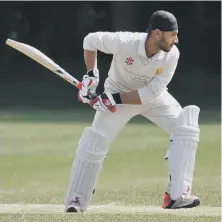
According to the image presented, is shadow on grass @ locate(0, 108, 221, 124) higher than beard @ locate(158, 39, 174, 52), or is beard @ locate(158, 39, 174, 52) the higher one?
beard @ locate(158, 39, 174, 52)

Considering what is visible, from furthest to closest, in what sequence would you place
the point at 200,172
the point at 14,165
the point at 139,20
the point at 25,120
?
the point at 139,20, the point at 25,120, the point at 14,165, the point at 200,172

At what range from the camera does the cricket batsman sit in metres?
5.54

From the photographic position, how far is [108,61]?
62.1ft

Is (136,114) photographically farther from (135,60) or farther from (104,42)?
(104,42)

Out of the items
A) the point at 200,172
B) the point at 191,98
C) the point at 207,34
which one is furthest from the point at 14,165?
the point at 207,34

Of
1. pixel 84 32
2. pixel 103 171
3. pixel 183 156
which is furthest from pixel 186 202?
pixel 84 32

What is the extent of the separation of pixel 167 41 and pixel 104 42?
0.37 m

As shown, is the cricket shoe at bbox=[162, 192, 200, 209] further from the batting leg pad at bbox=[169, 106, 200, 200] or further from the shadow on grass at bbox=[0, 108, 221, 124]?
the shadow on grass at bbox=[0, 108, 221, 124]

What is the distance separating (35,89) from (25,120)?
4816mm

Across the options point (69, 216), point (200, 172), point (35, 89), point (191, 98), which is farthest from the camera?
point (35, 89)

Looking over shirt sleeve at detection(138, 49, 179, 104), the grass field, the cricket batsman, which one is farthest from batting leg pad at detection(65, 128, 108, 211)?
shirt sleeve at detection(138, 49, 179, 104)

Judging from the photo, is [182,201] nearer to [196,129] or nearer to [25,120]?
[196,129]

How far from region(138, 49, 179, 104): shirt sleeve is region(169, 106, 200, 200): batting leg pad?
0.23 meters

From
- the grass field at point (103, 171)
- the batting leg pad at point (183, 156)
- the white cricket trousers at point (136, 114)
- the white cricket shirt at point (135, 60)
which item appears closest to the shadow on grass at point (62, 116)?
the grass field at point (103, 171)
